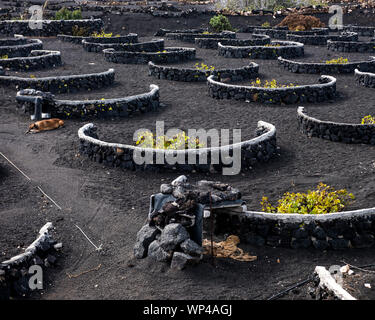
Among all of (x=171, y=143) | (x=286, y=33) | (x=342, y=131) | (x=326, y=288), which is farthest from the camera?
(x=286, y=33)

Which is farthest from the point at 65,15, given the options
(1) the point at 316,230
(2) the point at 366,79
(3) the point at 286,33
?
(1) the point at 316,230

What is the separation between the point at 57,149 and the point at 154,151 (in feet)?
12.5

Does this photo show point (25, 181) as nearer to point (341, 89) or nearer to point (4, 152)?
point (4, 152)

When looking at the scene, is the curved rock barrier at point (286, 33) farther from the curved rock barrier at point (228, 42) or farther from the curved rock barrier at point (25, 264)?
the curved rock barrier at point (25, 264)

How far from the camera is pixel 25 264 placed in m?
→ 9.64

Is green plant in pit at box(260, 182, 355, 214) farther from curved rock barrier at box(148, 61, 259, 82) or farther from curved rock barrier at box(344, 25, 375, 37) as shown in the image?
curved rock barrier at box(344, 25, 375, 37)

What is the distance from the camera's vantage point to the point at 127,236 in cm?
1128

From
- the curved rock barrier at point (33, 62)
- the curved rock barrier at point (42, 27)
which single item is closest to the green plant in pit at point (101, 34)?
the curved rock barrier at point (42, 27)

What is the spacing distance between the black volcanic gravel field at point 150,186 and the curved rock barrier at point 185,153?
0.28 meters

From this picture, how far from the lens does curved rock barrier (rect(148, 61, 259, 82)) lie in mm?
25656

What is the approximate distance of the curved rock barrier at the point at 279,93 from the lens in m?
21.8

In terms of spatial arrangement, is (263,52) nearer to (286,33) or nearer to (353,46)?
(353,46)

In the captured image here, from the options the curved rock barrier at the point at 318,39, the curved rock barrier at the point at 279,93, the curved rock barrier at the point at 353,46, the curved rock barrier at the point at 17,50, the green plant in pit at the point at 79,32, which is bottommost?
the curved rock barrier at the point at 279,93

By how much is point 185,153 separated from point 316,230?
17.0 ft
